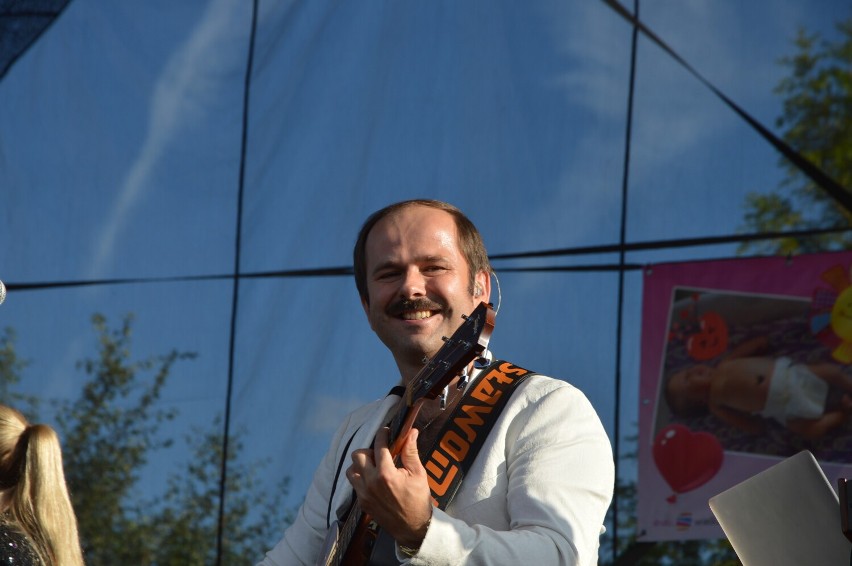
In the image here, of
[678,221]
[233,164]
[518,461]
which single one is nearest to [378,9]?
[233,164]

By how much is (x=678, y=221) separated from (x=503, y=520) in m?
1.71

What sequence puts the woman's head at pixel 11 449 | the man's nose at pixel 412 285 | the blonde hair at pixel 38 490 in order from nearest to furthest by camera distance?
the man's nose at pixel 412 285 < the blonde hair at pixel 38 490 < the woman's head at pixel 11 449

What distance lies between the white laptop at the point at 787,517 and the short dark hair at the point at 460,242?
23.4 inches

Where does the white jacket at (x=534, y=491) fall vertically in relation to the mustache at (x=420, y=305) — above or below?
below

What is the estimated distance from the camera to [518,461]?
1866mm

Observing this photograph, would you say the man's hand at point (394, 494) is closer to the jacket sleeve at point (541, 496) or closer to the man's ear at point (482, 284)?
the jacket sleeve at point (541, 496)

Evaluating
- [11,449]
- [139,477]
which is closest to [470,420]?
[11,449]

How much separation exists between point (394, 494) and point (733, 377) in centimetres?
180

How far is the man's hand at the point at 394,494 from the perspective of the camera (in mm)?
1651

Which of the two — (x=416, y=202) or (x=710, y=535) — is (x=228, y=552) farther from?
(x=416, y=202)

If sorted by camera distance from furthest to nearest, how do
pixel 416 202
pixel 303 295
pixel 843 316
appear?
1. pixel 303 295
2. pixel 843 316
3. pixel 416 202

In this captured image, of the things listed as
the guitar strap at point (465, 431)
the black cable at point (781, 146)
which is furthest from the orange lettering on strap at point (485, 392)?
the black cable at point (781, 146)

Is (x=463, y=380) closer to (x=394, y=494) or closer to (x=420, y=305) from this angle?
(x=420, y=305)

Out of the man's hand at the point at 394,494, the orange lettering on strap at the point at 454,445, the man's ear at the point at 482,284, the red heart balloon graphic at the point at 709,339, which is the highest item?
the red heart balloon graphic at the point at 709,339
